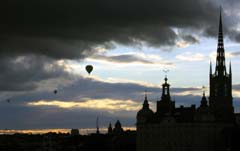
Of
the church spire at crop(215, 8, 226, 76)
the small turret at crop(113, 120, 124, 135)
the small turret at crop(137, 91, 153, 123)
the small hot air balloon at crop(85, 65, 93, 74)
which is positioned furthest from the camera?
the small turret at crop(113, 120, 124, 135)

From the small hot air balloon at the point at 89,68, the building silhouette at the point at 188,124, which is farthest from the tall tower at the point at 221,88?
the small hot air balloon at the point at 89,68

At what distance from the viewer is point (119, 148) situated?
494ft

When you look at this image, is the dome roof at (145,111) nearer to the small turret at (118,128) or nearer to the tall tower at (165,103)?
the tall tower at (165,103)

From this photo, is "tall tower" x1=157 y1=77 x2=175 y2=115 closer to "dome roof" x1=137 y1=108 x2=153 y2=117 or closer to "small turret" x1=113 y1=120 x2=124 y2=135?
"dome roof" x1=137 y1=108 x2=153 y2=117

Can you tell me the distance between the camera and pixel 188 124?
125812mm

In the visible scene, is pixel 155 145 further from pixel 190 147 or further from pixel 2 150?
pixel 2 150

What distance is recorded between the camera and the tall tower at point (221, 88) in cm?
13918

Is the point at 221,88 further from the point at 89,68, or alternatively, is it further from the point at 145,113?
the point at 89,68

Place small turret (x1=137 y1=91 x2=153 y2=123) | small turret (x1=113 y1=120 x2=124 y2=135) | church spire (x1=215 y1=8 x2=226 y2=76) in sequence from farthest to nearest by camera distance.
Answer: small turret (x1=113 y1=120 x2=124 y2=135)
church spire (x1=215 y1=8 x2=226 y2=76)
small turret (x1=137 y1=91 x2=153 y2=123)

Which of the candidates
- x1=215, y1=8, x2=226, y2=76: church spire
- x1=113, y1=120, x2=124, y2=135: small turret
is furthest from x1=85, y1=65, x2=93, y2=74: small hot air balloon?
x1=113, y1=120, x2=124, y2=135: small turret

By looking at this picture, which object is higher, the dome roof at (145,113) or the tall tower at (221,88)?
the tall tower at (221,88)

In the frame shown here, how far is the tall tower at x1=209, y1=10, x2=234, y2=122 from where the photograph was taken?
139175 millimetres

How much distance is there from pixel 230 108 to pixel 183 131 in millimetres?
17100

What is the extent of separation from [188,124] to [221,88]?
2311 cm
